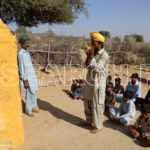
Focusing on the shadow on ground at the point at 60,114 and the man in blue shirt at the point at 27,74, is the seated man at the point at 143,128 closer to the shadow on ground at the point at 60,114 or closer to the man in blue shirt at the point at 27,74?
the shadow on ground at the point at 60,114

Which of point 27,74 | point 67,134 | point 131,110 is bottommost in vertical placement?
point 67,134

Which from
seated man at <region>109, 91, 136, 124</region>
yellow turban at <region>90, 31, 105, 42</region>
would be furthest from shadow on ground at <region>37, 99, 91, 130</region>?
yellow turban at <region>90, 31, 105, 42</region>

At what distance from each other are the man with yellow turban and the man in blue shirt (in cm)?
130

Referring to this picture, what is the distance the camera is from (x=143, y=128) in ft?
11.7

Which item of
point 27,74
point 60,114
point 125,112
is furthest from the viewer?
point 60,114

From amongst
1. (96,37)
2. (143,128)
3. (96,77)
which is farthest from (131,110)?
(96,37)

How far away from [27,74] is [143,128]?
264 centimetres

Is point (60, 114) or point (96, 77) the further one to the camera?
point (60, 114)

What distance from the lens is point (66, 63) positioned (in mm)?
11656

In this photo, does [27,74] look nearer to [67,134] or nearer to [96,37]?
[67,134]

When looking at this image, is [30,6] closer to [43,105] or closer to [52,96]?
[52,96]

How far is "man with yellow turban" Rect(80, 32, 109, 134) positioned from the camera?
3.53m

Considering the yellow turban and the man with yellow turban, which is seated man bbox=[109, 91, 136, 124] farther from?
the yellow turban

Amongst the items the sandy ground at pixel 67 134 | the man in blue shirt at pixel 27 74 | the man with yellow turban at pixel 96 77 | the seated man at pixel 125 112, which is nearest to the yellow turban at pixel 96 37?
the man with yellow turban at pixel 96 77
